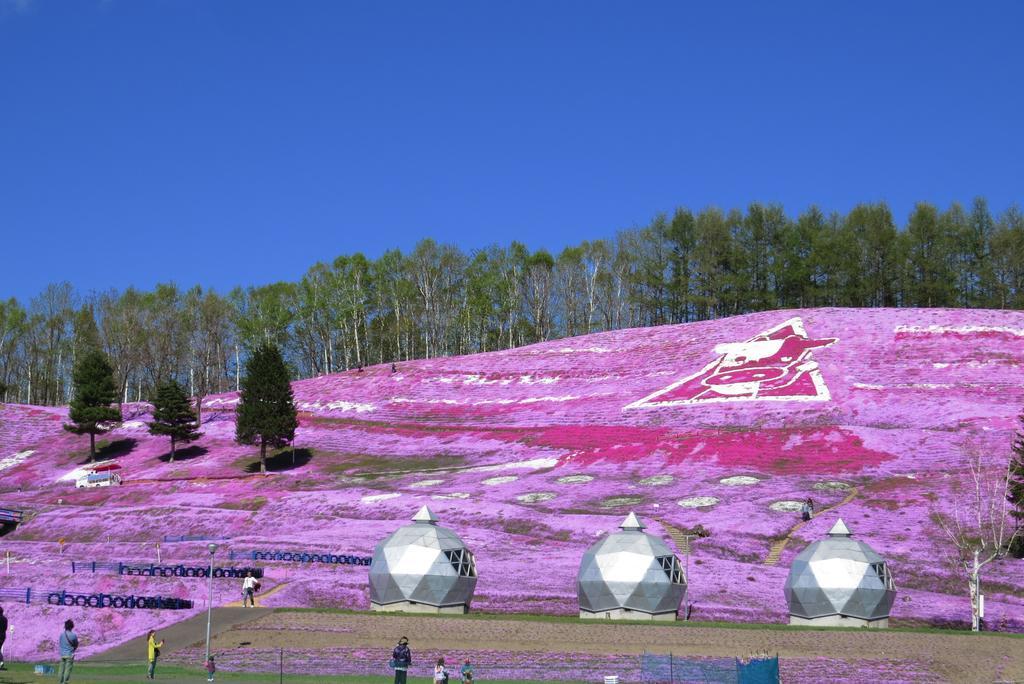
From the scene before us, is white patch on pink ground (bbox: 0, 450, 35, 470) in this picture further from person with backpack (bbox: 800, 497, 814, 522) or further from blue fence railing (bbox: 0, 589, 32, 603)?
person with backpack (bbox: 800, 497, 814, 522)

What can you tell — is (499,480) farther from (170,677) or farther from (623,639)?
(170,677)

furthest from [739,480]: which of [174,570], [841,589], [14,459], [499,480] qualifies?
[14,459]

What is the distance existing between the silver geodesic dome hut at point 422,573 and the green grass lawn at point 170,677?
10.0 meters

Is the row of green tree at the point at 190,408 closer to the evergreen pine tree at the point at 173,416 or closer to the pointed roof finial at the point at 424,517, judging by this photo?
the evergreen pine tree at the point at 173,416

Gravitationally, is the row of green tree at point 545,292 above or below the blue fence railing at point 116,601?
above

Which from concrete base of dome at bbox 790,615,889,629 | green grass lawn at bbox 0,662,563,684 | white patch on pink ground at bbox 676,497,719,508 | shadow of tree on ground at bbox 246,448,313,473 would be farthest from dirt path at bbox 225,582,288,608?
Answer: shadow of tree on ground at bbox 246,448,313,473

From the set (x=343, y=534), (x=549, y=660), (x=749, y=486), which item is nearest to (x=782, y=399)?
(x=749, y=486)

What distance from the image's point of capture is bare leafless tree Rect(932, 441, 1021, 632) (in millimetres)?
49406

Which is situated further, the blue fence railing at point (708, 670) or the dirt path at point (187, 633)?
the dirt path at point (187, 633)

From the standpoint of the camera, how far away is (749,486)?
66.6 meters

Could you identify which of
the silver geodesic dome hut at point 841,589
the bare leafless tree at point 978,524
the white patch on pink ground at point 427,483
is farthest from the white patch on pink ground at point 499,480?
the silver geodesic dome hut at point 841,589

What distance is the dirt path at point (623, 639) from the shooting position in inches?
1560

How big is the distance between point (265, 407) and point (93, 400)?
63.1 feet

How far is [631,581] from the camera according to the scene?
1834 inches
